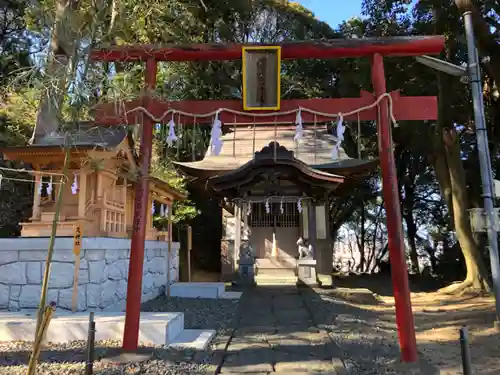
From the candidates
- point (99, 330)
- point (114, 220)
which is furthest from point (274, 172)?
point (99, 330)

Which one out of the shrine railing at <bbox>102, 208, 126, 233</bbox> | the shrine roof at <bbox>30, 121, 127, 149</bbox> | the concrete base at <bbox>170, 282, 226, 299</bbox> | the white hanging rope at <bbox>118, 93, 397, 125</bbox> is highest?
the shrine roof at <bbox>30, 121, 127, 149</bbox>

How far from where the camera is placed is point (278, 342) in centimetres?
693

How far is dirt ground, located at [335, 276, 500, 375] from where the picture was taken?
22.0 feet

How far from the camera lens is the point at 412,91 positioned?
1655cm

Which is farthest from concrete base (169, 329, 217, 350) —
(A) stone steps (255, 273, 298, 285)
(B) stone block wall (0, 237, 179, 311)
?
(A) stone steps (255, 273, 298, 285)

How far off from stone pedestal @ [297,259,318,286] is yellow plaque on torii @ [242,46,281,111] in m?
8.52

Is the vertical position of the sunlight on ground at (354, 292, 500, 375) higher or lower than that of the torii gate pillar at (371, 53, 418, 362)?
lower

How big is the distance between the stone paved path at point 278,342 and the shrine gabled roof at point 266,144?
535 centimetres

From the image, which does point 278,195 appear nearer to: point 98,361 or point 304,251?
point 304,251

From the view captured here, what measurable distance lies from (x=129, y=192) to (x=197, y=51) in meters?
6.47

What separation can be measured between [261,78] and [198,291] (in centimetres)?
726

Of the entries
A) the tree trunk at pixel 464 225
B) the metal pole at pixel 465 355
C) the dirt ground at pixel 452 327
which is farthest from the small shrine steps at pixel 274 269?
the metal pole at pixel 465 355

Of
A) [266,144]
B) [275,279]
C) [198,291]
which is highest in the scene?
[266,144]

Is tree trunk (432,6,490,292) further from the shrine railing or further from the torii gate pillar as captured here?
the shrine railing
